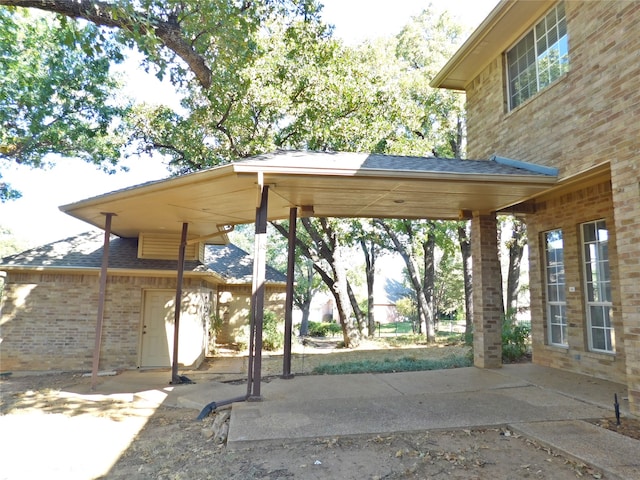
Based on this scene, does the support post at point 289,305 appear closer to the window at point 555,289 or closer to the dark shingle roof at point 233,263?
the window at point 555,289

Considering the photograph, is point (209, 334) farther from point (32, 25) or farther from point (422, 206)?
point (32, 25)

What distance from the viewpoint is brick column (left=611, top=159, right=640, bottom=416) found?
16.9ft

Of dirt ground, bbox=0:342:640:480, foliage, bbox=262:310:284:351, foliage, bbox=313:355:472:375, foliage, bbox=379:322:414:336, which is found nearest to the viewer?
dirt ground, bbox=0:342:640:480

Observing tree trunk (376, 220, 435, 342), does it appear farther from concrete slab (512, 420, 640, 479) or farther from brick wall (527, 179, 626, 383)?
concrete slab (512, 420, 640, 479)

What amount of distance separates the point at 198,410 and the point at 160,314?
584cm

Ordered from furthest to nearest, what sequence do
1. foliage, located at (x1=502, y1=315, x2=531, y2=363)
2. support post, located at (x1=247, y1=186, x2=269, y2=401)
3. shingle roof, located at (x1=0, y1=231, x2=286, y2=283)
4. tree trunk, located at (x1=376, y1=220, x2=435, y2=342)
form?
tree trunk, located at (x1=376, y1=220, x2=435, y2=342) → shingle roof, located at (x1=0, y1=231, x2=286, y2=283) → foliage, located at (x1=502, y1=315, x2=531, y2=363) → support post, located at (x1=247, y1=186, x2=269, y2=401)

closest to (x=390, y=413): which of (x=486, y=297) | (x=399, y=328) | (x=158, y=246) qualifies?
(x=486, y=297)

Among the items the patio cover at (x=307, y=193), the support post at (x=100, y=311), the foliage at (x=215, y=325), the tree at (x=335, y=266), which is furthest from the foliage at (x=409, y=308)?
the support post at (x=100, y=311)

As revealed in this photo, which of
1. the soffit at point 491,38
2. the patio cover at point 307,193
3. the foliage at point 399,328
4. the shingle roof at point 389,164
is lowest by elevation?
the foliage at point 399,328

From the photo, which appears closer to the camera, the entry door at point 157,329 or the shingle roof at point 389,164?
the shingle roof at point 389,164

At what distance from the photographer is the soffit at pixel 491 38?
758cm

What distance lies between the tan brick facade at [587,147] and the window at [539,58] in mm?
230

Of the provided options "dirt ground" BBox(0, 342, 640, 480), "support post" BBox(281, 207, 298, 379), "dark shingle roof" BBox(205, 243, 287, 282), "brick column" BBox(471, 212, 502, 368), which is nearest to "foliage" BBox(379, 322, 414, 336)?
"dark shingle roof" BBox(205, 243, 287, 282)

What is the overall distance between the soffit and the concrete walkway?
6.43m
